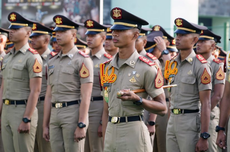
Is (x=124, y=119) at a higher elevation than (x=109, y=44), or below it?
below

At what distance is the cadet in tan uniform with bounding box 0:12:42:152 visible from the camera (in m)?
7.15

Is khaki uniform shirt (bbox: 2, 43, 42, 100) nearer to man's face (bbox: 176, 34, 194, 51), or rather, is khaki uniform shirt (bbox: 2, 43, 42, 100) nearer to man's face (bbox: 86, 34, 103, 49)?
man's face (bbox: 86, 34, 103, 49)

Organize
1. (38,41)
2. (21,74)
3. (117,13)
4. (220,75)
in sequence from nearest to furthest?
(117,13) < (21,74) < (220,75) < (38,41)

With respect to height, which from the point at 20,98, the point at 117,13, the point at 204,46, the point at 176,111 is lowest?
the point at 176,111

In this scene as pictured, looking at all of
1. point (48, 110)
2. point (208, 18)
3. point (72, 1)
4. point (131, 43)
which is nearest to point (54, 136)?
point (48, 110)

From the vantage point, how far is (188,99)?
6492 mm

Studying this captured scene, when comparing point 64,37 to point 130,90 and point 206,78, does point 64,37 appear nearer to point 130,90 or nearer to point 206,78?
point 206,78

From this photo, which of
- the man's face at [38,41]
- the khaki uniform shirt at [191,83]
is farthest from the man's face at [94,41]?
the khaki uniform shirt at [191,83]

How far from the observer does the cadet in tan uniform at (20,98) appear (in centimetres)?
715

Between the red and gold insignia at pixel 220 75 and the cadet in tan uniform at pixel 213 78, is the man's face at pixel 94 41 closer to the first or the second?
the cadet in tan uniform at pixel 213 78

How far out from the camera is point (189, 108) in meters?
6.47

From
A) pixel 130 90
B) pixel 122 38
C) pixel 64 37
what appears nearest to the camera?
pixel 130 90

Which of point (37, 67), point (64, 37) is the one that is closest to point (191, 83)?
point (64, 37)

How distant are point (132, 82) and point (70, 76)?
179 cm
